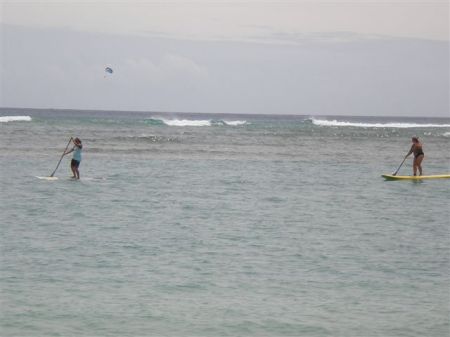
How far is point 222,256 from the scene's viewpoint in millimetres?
11703

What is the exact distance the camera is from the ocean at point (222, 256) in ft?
28.3

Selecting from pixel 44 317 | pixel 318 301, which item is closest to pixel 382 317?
pixel 318 301

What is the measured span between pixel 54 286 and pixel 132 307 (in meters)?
1.29

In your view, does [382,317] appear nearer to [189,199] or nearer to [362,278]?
[362,278]

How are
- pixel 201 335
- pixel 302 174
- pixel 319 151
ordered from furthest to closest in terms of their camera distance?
pixel 319 151
pixel 302 174
pixel 201 335

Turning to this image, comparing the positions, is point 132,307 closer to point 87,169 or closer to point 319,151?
point 87,169

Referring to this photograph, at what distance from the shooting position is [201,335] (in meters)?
8.13

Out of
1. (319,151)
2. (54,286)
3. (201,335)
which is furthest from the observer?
(319,151)

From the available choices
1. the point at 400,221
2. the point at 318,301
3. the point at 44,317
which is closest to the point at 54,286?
the point at 44,317

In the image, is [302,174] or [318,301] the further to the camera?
[302,174]

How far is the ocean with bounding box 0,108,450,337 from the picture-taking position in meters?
8.63

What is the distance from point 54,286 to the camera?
972 centimetres

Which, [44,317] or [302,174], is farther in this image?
[302,174]

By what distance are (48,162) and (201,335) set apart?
20.8 metres
